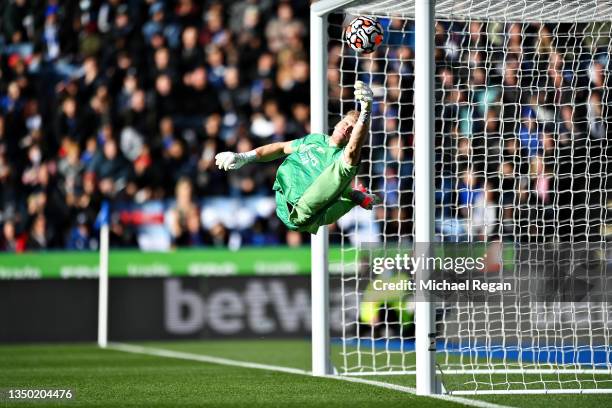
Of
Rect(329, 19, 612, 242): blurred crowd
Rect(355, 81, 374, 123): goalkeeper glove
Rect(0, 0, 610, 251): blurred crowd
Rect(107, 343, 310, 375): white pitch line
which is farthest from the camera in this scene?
Rect(0, 0, 610, 251): blurred crowd

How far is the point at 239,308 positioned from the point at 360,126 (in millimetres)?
9182

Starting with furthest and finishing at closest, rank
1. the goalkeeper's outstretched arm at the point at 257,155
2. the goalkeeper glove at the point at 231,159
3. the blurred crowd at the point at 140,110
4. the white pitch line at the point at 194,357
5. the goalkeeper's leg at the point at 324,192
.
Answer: the blurred crowd at the point at 140,110
the white pitch line at the point at 194,357
the goalkeeper's outstretched arm at the point at 257,155
the goalkeeper glove at the point at 231,159
the goalkeeper's leg at the point at 324,192

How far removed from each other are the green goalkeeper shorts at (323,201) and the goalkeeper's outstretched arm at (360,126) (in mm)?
78

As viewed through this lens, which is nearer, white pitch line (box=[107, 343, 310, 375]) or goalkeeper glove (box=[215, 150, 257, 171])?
goalkeeper glove (box=[215, 150, 257, 171])

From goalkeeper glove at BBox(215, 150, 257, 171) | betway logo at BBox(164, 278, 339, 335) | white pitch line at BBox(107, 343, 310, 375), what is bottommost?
white pitch line at BBox(107, 343, 310, 375)

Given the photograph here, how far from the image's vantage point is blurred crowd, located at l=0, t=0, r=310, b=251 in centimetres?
1828

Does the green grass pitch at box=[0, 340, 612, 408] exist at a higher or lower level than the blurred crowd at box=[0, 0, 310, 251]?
lower

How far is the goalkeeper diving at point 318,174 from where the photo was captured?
8.74 m

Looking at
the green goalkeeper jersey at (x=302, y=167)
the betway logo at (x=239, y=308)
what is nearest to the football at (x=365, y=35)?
the green goalkeeper jersey at (x=302, y=167)

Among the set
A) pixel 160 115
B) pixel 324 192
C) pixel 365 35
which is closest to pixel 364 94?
pixel 324 192

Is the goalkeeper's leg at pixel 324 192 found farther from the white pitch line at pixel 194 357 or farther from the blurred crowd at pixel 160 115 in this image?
the blurred crowd at pixel 160 115

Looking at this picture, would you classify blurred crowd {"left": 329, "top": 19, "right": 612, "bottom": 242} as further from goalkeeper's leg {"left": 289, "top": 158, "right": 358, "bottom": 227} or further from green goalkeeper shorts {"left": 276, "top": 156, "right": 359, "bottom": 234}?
goalkeeper's leg {"left": 289, "top": 158, "right": 358, "bottom": 227}

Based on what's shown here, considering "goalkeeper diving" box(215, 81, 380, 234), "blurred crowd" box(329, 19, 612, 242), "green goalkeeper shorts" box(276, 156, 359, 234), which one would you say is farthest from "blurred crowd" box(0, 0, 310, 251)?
"green goalkeeper shorts" box(276, 156, 359, 234)

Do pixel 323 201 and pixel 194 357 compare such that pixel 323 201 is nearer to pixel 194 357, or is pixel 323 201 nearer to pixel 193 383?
pixel 193 383
